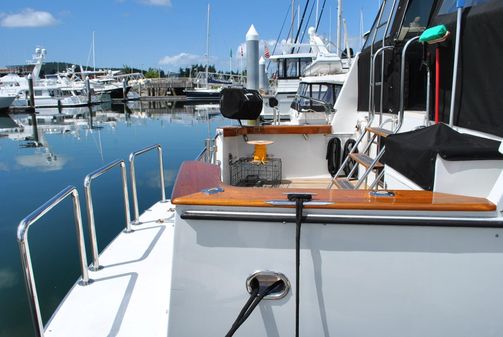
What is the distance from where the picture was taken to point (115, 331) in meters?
2.51

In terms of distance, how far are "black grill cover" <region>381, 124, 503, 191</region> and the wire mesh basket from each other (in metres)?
3.11

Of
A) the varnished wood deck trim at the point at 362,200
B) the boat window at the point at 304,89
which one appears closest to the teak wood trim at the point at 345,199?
the varnished wood deck trim at the point at 362,200

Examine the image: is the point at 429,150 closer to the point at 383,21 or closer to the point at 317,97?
the point at 383,21

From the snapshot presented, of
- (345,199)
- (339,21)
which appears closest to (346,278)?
(345,199)

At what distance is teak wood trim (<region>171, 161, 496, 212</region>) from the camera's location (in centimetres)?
170

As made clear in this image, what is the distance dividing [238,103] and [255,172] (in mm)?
1100

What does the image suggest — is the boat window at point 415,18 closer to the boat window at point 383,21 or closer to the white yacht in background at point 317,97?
the boat window at point 383,21

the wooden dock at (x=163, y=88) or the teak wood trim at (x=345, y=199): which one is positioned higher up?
the wooden dock at (x=163, y=88)

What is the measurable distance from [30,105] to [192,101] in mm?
24431

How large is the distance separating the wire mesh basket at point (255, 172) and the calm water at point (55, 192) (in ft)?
7.74

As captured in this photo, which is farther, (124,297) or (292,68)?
(292,68)

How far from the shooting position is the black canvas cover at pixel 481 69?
241 cm

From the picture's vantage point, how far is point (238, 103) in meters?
5.07

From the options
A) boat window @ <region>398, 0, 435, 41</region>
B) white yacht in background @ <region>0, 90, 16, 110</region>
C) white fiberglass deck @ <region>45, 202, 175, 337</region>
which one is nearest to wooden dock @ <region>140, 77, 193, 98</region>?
white yacht in background @ <region>0, 90, 16, 110</region>
